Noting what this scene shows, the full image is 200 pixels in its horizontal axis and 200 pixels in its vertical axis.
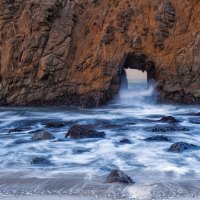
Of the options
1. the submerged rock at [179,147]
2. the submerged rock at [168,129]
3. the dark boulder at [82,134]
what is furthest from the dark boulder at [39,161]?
the submerged rock at [168,129]

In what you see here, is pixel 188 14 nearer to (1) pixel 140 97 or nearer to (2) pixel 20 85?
(1) pixel 140 97

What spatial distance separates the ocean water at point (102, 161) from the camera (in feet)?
24.1

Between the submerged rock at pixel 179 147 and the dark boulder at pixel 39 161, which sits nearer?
the dark boulder at pixel 39 161

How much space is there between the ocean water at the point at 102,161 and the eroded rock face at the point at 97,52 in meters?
5.87

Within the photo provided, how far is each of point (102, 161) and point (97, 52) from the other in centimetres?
1546

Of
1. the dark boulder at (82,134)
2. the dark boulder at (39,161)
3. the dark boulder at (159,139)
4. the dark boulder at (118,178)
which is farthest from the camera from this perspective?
the dark boulder at (82,134)

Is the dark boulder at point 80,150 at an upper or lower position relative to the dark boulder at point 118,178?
lower

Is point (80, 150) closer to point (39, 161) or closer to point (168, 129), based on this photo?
point (39, 161)

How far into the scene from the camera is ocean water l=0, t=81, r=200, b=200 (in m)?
7.33

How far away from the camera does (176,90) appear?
24141mm

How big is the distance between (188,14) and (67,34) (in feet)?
26.2

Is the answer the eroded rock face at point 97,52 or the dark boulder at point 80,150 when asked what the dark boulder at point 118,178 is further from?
the eroded rock face at point 97,52

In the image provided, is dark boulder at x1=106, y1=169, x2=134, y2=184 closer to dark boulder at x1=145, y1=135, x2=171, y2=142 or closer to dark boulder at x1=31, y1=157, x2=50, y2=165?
dark boulder at x1=31, y1=157, x2=50, y2=165

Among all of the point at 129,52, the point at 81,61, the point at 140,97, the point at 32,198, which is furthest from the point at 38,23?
the point at 32,198
